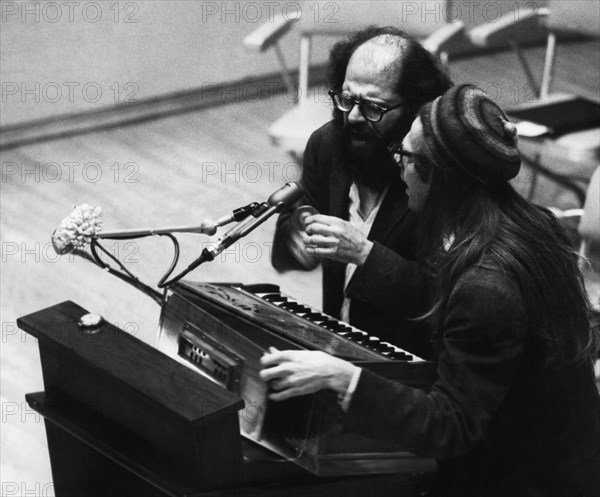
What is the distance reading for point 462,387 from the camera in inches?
75.5

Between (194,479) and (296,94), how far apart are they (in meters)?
4.55

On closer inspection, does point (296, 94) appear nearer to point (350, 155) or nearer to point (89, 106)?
point (89, 106)

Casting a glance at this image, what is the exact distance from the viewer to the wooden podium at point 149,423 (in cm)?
202

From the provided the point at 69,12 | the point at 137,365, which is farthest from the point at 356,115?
the point at 69,12

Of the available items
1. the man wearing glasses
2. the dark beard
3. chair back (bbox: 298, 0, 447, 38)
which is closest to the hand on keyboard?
the man wearing glasses

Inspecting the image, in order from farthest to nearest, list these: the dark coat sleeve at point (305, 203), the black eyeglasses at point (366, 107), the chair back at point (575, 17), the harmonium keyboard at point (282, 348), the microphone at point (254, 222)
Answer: the chair back at point (575, 17)
the dark coat sleeve at point (305, 203)
the black eyeglasses at point (366, 107)
the microphone at point (254, 222)
the harmonium keyboard at point (282, 348)

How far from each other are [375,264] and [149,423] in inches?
27.2

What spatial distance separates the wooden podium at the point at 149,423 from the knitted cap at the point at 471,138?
23.7 inches

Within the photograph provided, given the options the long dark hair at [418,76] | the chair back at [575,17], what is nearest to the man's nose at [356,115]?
the long dark hair at [418,76]

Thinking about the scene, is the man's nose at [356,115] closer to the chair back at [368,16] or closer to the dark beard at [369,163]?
the dark beard at [369,163]

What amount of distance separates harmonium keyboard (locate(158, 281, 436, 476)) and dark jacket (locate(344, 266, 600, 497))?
8 centimetres

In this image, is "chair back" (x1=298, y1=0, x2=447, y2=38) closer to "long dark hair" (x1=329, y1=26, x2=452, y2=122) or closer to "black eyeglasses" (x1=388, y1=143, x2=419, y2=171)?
"long dark hair" (x1=329, y1=26, x2=452, y2=122)

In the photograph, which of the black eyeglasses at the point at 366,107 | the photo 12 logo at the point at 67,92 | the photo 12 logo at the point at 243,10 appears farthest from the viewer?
the photo 12 logo at the point at 243,10

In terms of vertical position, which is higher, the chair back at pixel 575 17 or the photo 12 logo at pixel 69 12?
the chair back at pixel 575 17
